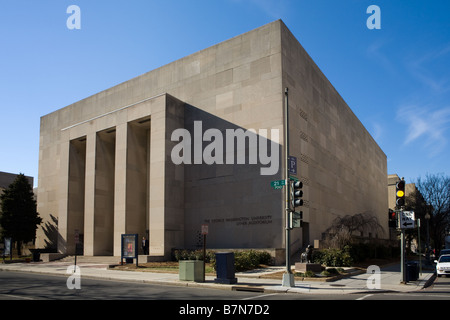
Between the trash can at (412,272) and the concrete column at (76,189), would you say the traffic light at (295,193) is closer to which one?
the trash can at (412,272)

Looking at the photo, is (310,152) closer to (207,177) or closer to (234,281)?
(207,177)

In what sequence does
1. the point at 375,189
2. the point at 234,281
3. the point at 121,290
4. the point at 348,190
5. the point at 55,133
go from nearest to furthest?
the point at 121,290
the point at 234,281
the point at 348,190
the point at 55,133
the point at 375,189

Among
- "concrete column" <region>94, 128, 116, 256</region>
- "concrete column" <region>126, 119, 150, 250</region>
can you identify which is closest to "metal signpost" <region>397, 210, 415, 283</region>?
"concrete column" <region>126, 119, 150, 250</region>

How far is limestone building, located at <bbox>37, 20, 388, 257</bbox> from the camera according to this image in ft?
105

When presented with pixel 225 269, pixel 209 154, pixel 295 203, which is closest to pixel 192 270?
pixel 225 269

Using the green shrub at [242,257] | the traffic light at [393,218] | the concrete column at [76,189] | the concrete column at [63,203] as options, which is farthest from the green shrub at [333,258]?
the concrete column at [63,203]

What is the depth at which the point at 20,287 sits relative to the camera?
53.8ft

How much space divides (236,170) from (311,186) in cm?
705

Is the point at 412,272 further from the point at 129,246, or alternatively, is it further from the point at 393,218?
the point at 129,246

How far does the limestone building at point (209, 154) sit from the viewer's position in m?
31.9

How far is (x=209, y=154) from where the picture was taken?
114 ft

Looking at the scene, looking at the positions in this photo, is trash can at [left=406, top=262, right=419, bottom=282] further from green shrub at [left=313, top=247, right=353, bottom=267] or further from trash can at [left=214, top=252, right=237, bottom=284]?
trash can at [left=214, top=252, right=237, bottom=284]
